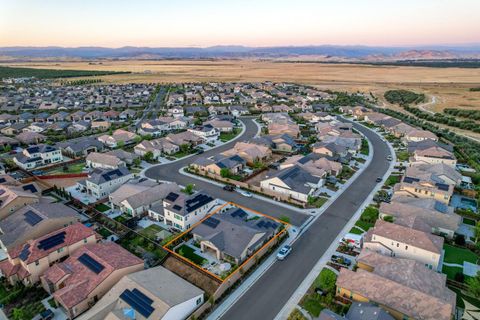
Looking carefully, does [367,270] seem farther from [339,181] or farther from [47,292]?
[47,292]

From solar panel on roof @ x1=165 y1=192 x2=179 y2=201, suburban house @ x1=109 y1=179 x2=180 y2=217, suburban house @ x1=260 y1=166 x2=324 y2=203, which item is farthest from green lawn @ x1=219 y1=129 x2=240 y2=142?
solar panel on roof @ x1=165 y1=192 x2=179 y2=201

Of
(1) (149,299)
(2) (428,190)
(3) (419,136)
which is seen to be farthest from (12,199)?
(3) (419,136)

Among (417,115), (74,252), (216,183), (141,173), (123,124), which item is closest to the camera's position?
(74,252)

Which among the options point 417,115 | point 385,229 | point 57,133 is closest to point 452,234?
point 385,229

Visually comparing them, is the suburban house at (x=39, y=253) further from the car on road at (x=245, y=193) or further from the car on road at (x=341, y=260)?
the car on road at (x=341, y=260)

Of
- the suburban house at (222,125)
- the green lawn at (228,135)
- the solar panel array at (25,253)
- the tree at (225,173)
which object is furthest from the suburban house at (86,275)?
the suburban house at (222,125)

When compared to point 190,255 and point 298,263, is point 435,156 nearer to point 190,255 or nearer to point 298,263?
point 298,263
